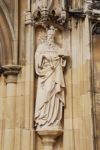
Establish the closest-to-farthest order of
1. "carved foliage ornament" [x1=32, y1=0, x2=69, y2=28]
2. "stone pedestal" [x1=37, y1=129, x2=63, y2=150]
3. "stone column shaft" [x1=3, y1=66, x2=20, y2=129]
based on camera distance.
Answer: "stone pedestal" [x1=37, y1=129, x2=63, y2=150], "stone column shaft" [x1=3, y1=66, x2=20, y2=129], "carved foliage ornament" [x1=32, y1=0, x2=69, y2=28]

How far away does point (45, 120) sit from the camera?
6.35 metres

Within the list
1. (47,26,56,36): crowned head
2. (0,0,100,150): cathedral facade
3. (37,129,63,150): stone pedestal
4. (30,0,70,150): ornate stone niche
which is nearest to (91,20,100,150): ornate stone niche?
(0,0,100,150): cathedral facade

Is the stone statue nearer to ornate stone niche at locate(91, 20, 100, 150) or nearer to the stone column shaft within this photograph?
the stone column shaft

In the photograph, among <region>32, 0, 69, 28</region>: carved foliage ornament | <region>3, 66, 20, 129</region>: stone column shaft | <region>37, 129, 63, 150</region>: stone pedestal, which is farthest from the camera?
<region>32, 0, 69, 28</region>: carved foliage ornament

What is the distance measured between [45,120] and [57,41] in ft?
4.70

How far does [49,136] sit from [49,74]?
3.30 ft

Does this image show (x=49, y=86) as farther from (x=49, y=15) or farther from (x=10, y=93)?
(x=49, y=15)

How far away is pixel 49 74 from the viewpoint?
6.53m

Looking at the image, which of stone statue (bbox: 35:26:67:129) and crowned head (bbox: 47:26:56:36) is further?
crowned head (bbox: 47:26:56:36)

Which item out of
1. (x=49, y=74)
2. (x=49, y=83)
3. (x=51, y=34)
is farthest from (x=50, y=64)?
(x=51, y=34)

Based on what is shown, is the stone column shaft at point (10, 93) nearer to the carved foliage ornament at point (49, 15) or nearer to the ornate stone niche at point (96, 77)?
the carved foliage ornament at point (49, 15)

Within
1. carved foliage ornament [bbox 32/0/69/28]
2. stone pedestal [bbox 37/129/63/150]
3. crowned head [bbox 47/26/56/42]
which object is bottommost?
stone pedestal [bbox 37/129/63/150]

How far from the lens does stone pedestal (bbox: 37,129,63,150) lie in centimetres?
634

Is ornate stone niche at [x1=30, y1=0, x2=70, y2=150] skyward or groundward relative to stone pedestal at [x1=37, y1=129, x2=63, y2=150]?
skyward
